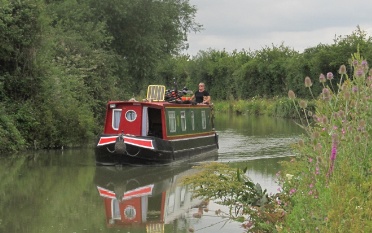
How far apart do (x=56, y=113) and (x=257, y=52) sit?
1467 inches

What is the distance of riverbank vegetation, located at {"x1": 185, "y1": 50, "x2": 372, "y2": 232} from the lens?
15.9ft

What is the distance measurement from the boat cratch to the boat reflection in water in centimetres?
30

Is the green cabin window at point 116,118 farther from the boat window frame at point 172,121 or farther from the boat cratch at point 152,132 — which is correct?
the boat window frame at point 172,121

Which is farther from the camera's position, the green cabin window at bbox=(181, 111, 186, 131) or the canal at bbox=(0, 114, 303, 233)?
the green cabin window at bbox=(181, 111, 186, 131)

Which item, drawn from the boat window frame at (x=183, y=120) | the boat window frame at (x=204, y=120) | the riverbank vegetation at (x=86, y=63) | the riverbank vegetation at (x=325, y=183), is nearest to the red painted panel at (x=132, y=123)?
the boat window frame at (x=183, y=120)

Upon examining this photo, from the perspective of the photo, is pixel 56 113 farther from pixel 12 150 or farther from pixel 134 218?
pixel 134 218

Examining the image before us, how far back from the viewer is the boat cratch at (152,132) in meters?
17.4

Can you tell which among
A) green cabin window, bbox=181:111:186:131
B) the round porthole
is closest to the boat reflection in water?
the round porthole

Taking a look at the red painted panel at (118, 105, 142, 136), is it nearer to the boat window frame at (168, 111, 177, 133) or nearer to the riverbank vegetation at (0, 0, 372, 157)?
the boat window frame at (168, 111, 177, 133)

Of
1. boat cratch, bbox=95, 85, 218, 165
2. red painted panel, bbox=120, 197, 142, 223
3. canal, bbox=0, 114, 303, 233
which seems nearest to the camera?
canal, bbox=0, 114, 303, 233

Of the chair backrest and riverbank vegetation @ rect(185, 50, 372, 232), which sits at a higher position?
the chair backrest

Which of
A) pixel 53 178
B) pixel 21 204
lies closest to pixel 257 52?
pixel 53 178

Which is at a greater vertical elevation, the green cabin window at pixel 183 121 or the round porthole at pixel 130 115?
the round porthole at pixel 130 115

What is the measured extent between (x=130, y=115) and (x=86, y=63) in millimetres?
8219
